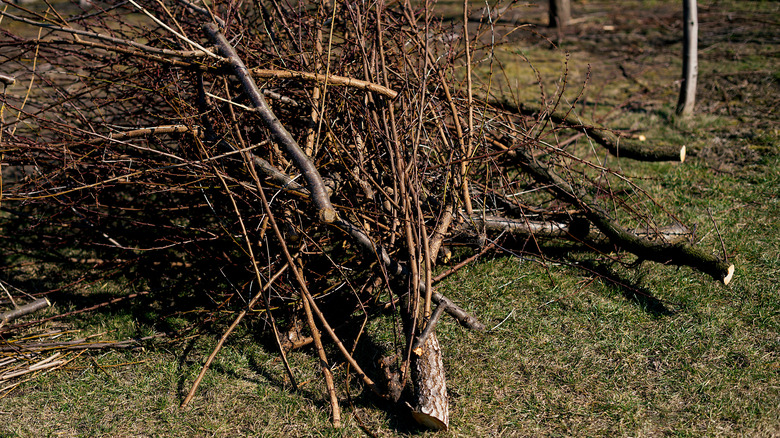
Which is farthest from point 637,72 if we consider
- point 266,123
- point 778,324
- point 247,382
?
point 247,382

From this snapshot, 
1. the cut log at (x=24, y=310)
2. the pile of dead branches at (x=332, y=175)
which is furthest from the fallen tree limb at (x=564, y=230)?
the cut log at (x=24, y=310)

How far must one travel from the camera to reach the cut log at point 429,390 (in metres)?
2.77

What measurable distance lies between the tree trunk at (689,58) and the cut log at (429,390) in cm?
500

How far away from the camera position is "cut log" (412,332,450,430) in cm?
277

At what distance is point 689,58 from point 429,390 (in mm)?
5222

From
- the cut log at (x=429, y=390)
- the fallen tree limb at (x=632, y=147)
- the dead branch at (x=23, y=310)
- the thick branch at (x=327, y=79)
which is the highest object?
the thick branch at (x=327, y=79)

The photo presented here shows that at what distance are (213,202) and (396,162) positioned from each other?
168cm

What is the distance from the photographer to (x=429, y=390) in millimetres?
2803

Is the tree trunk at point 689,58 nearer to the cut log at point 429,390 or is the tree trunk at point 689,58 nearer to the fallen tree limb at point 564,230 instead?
the fallen tree limb at point 564,230

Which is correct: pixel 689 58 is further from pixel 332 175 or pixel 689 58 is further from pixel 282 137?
pixel 282 137

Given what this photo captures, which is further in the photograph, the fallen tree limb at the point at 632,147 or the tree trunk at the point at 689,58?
the tree trunk at the point at 689,58

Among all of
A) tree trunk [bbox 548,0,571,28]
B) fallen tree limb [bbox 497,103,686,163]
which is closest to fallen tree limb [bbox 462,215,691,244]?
fallen tree limb [bbox 497,103,686,163]

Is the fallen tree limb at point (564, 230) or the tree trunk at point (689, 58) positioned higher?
the tree trunk at point (689, 58)

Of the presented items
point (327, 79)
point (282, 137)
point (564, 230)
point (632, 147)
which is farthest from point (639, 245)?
point (282, 137)
